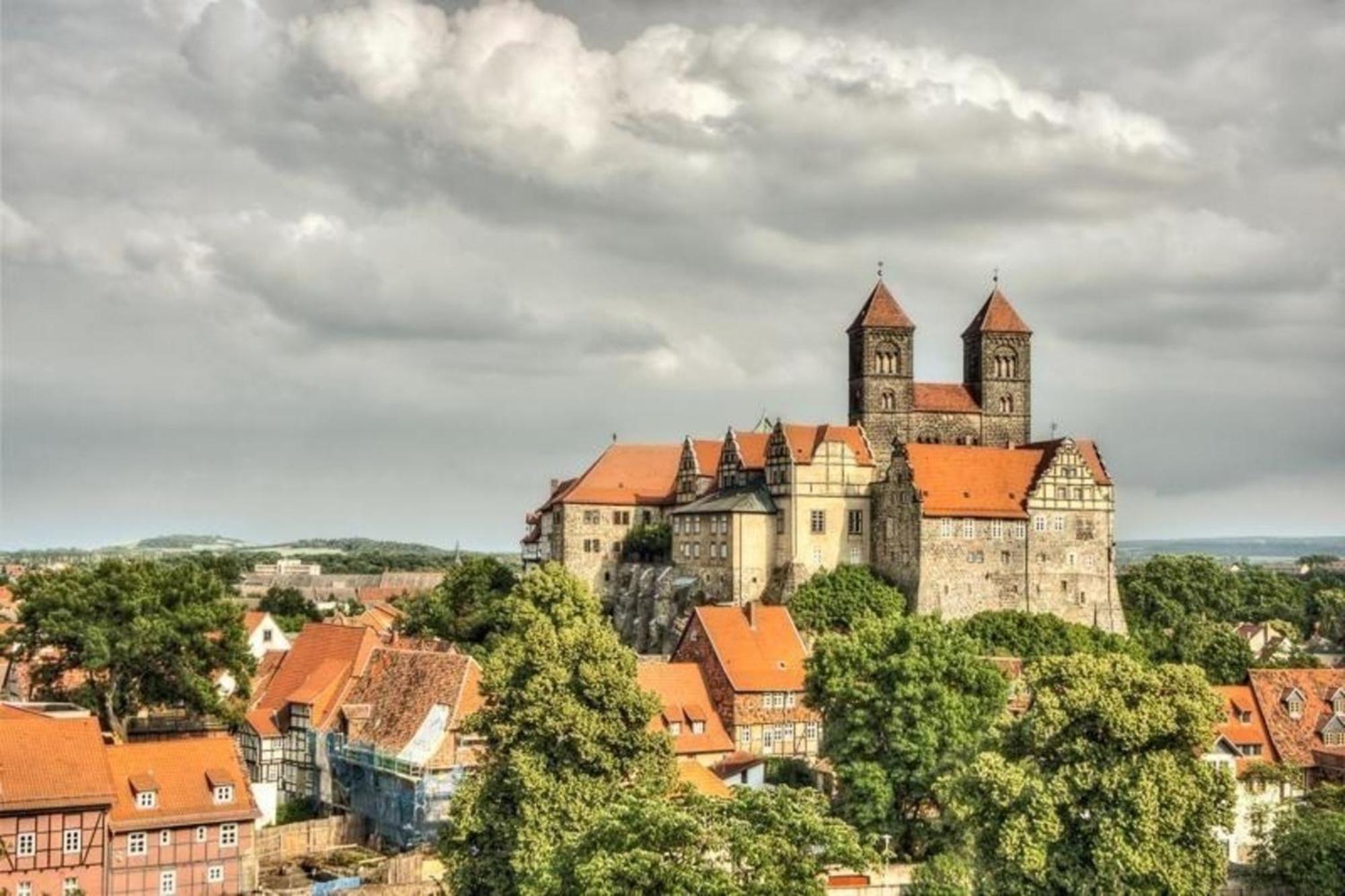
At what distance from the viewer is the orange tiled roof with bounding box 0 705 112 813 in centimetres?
4688

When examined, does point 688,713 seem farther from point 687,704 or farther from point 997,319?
point 997,319

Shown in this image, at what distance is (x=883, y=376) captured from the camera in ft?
314

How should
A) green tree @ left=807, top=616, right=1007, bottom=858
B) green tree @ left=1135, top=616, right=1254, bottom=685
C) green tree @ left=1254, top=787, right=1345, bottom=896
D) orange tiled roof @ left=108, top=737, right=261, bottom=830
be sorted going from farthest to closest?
green tree @ left=1135, top=616, right=1254, bottom=685 < green tree @ left=807, top=616, right=1007, bottom=858 < orange tiled roof @ left=108, top=737, right=261, bottom=830 < green tree @ left=1254, top=787, right=1345, bottom=896

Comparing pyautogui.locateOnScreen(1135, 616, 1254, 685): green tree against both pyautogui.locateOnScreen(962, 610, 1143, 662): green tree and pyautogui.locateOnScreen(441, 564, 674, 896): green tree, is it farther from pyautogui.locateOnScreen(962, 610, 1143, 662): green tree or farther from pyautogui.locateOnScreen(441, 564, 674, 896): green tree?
pyautogui.locateOnScreen(441, 564, 674, 896): green tree

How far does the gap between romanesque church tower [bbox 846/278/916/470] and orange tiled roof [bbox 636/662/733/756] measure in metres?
33.6

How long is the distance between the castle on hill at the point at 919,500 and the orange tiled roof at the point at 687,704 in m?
23.1

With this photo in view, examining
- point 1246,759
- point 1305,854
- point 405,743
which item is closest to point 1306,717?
point 1246,759

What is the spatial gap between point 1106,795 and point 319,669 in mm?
37287

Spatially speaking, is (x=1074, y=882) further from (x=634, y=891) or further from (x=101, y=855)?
(x=101, y=855)

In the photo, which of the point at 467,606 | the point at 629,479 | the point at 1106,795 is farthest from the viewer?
the point at 629,479

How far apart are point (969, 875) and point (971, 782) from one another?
613 centimetres

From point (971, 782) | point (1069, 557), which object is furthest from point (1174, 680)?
point (1069, 557)

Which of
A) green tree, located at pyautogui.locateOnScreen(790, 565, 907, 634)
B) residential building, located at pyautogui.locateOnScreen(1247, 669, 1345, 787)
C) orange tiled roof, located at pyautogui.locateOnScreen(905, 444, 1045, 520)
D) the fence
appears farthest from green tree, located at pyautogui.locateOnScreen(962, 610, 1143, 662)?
the fence

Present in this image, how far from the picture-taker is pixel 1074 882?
36.5m
